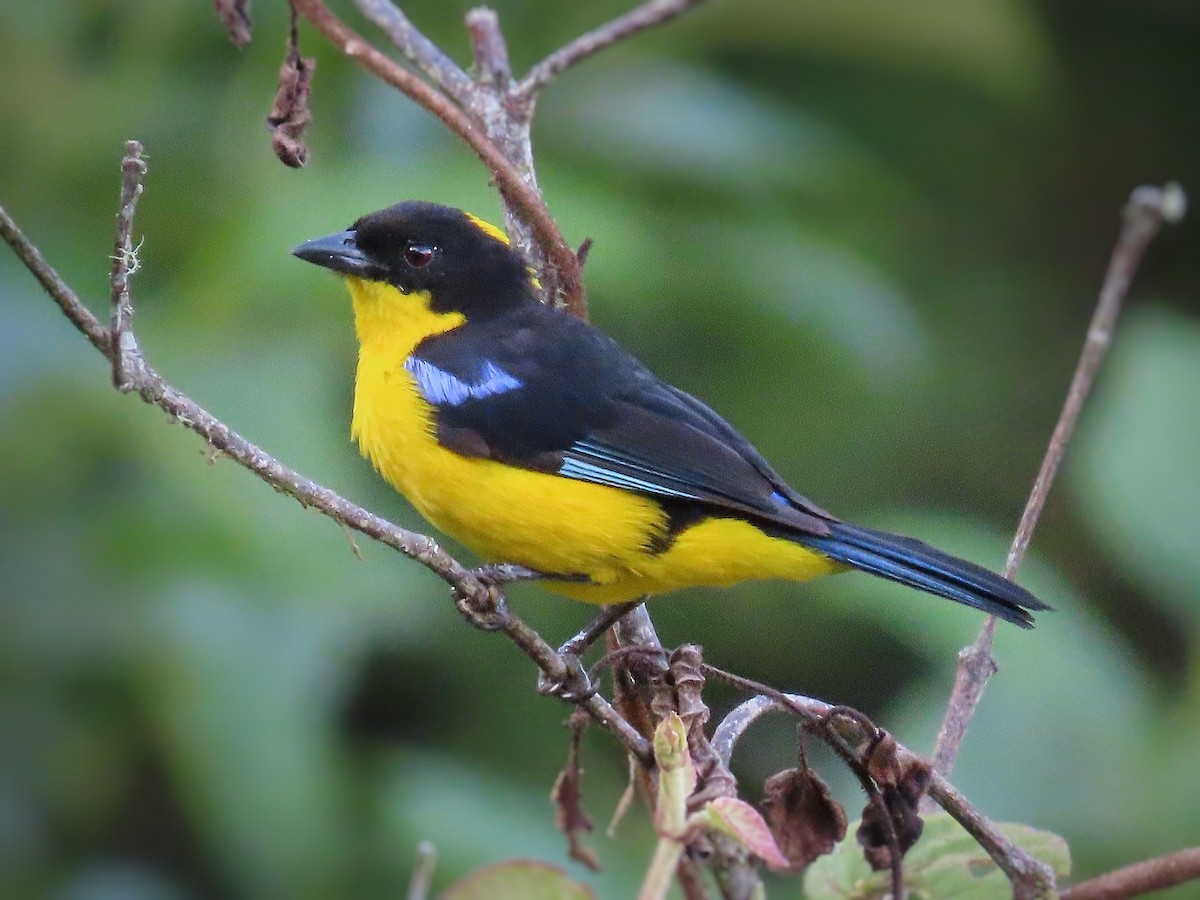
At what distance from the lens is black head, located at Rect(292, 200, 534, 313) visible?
12.0 ft

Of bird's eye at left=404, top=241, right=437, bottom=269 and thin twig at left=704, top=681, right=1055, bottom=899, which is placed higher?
bird's eye at left=404, top=241, right=437, bottom=269

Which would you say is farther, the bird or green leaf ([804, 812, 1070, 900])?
the bird

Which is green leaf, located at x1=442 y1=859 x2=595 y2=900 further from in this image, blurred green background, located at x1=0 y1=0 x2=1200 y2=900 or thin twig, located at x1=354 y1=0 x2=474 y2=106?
thin twig, located at x1=354 y1=0 x2=474 y2=106

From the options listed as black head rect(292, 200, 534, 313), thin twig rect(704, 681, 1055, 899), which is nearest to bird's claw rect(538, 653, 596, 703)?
thin twig rect(704, 681, 1055, 899)

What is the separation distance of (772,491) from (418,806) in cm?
104

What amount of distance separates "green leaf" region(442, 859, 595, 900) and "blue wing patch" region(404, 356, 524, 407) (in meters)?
1.94

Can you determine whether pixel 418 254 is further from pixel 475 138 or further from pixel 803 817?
pixel 803 817

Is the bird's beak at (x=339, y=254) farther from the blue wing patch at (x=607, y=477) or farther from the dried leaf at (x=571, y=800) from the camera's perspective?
the dried leaf at (x=571, y=800)

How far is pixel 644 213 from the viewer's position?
13.4ft

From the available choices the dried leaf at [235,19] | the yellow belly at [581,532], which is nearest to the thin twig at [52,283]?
the dried leaf at [235,19]

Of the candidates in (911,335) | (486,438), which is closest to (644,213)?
(911,335)

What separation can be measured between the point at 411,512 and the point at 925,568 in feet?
4.98

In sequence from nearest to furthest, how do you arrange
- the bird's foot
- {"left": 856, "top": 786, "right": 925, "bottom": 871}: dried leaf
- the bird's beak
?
{"left": 856, "top": 786, "right": 925, "bottom": 871}: dried leaf < the bird's foot < the bird's beak

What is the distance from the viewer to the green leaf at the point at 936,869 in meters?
2.07
